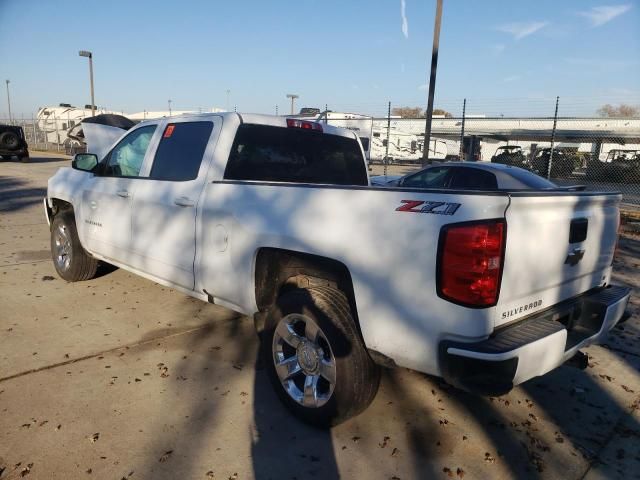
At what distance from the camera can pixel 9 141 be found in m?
22.5

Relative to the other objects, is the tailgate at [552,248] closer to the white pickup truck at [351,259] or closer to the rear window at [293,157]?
the white pickup truck at [351,259]

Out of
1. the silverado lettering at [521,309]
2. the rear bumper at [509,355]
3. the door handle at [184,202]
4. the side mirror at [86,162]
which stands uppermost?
the side mirror at [86,162]

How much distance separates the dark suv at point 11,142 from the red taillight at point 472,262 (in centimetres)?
2538

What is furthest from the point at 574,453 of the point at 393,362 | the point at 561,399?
the point at 393,362

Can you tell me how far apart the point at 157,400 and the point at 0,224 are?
7.56 m

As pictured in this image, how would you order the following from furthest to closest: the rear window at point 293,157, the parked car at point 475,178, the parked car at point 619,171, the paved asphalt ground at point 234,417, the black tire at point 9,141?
the parked car at point 619,171
the black tire at point 9,141
the parked car at point 475,178
the rear window at point 293,157
the paved asphalt ground at point 234,417

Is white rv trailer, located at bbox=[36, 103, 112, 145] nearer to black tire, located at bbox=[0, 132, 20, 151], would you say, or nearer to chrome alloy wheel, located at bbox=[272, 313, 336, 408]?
black tire, located at bbox=[0, 132, 20, 151]

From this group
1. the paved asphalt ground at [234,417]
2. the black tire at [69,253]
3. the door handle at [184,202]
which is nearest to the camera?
the paved asphalt ground at [234,417]

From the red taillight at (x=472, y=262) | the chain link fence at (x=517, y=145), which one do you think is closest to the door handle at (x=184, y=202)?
the red taillight at (x=472, y=262)

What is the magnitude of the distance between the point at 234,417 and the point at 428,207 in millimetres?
1773

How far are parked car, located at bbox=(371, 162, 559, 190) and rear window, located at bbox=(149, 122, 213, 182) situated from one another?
3.91 m

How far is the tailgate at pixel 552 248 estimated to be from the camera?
93.0 inches

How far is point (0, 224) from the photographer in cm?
893

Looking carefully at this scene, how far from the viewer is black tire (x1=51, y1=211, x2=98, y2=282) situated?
17.6 feet
